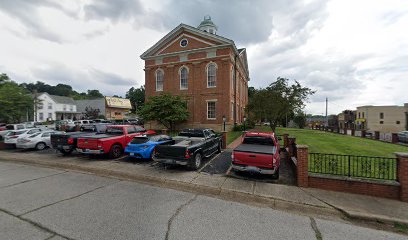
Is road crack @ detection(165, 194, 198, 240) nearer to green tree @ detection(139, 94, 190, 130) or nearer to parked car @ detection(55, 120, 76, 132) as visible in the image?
green tree @ detection(139, 94, 190, 130)

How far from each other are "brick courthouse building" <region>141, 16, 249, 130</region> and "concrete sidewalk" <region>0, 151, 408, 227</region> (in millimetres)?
14874

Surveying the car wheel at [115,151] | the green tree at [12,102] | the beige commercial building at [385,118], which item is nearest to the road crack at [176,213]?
the car wheel at [115,151]

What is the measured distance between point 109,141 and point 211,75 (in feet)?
51.1

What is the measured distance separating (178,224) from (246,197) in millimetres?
2463

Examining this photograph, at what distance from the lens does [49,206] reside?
4805mm

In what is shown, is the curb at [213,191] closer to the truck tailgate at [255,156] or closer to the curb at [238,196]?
the curb at [238,196]

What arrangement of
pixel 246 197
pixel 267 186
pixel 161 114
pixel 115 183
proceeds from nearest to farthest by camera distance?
pixel 246 197, pixel 267 186, pixel 115 183, pixel 161 114

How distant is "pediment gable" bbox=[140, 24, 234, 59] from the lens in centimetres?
2197

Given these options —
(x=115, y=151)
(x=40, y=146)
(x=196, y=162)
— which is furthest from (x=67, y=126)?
(x=196, y=162)

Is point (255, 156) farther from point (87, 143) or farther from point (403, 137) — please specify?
point (403, 137)

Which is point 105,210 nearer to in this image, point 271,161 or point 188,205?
point 188,205

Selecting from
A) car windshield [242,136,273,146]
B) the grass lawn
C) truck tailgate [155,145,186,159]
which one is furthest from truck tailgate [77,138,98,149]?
the grass lawn

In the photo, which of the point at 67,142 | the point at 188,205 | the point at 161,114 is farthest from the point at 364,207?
the point at 161,114

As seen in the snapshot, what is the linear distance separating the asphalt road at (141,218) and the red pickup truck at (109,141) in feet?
11.0
